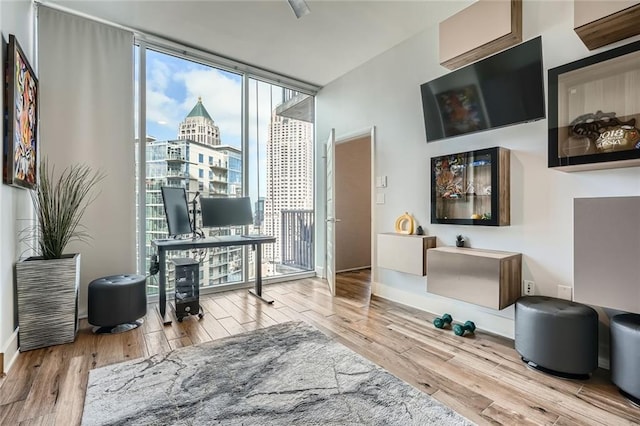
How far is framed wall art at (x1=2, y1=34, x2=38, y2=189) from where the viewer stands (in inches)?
81.7

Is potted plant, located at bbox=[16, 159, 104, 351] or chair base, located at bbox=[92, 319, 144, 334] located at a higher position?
potted plant, located at bbox=[16, 159, 104, 351]

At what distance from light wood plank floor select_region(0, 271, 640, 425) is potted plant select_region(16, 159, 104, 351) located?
15 cm

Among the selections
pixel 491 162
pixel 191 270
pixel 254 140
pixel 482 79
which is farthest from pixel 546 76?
pixel 191 270

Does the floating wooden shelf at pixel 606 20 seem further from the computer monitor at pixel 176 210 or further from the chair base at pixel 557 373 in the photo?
the computer monitor at pixel 176 210

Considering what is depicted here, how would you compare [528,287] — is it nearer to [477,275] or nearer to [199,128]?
[477,275]

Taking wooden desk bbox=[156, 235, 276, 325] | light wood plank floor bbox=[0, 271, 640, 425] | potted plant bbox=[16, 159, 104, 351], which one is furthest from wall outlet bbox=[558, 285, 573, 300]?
potted plant bbox=[16, 159, 104, 351]

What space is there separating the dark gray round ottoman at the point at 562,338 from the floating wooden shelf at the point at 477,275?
0.97ft

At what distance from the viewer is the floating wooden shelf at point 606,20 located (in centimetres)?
177

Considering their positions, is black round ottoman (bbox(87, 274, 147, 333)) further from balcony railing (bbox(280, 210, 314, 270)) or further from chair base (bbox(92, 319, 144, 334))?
Result: balcony railing (bbox(280, 210, 314, 270))

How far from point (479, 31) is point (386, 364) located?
2.75 metres

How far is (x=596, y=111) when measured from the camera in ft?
6.65

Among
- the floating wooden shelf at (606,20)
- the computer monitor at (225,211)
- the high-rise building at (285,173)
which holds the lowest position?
the computer monitor at (225,211)

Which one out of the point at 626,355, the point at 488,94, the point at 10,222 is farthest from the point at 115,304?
the point at 488,94

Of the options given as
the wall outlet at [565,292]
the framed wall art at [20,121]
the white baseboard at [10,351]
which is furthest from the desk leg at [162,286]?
the wall outlet at [565,292]
